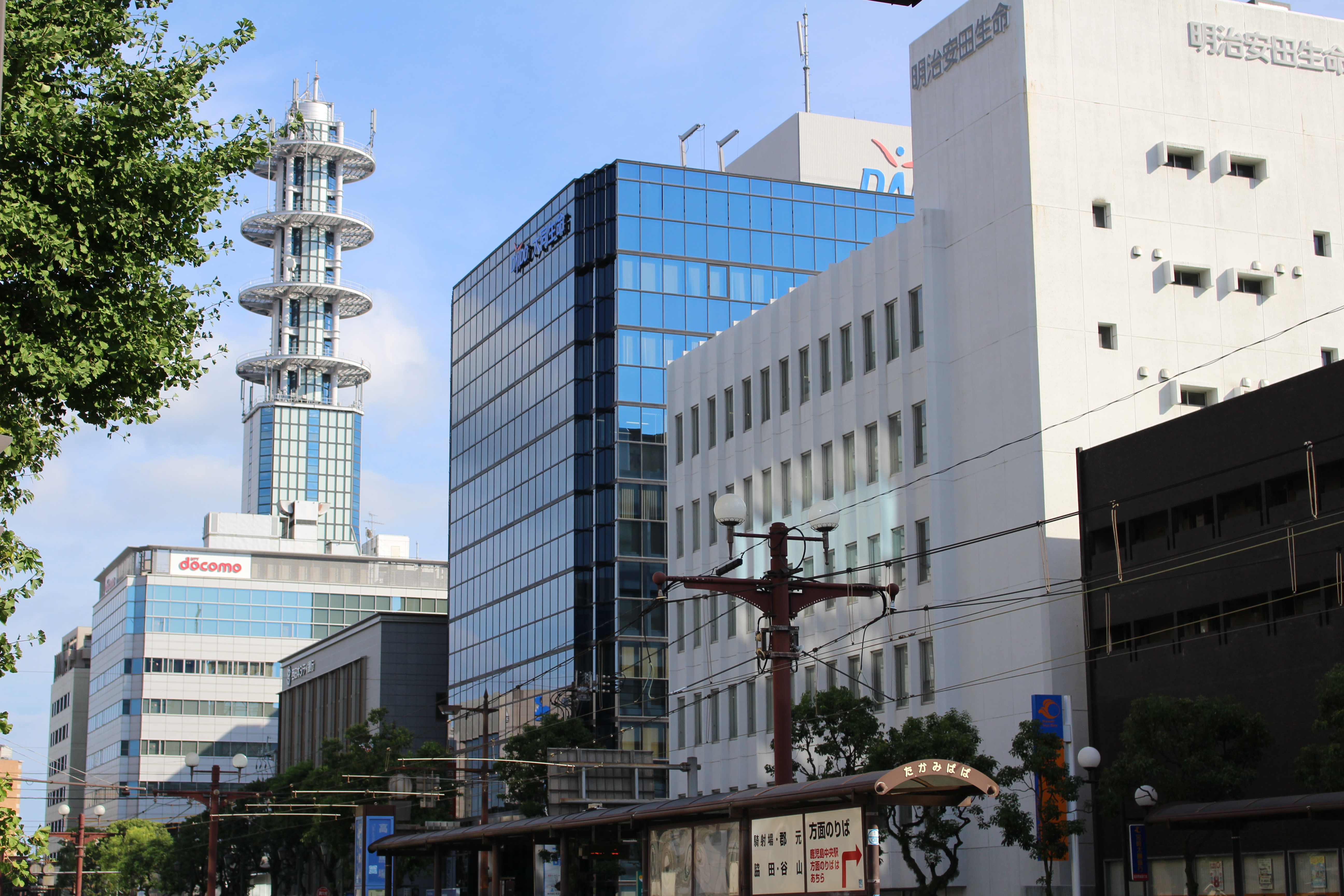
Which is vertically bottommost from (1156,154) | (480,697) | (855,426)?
(480,697)

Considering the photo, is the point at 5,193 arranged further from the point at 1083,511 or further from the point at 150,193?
the point at 1083,511

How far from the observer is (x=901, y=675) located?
56781 mm

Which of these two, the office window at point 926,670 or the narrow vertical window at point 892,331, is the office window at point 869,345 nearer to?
the narrow vertical window at point 892,331

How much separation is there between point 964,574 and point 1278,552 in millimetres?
14262

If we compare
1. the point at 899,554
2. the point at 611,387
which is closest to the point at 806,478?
the point at 899,554

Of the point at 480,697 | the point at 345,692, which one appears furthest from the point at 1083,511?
the point at 345,692

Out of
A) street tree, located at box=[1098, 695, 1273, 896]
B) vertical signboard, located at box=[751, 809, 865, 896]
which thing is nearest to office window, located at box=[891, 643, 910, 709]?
street tree, located at box=[1098, 695, 1273, 896]

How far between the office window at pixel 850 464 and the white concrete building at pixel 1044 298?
8 cm

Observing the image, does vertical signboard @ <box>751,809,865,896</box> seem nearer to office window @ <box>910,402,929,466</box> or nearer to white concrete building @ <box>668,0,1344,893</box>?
white concrete building @ <box>668,0,1344,893</box>

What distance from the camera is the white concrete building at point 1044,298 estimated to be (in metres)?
52.5

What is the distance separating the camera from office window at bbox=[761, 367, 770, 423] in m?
67.1

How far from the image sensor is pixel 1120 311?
5438 centimetres

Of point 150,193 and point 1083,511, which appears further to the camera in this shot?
point 1083,511

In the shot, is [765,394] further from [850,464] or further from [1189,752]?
[1189,752]
